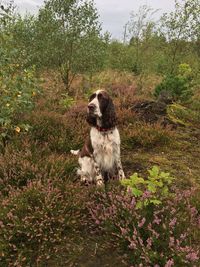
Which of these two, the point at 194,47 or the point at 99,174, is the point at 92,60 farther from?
the point at 99,174

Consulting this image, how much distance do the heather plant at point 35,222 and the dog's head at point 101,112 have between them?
1.42 m

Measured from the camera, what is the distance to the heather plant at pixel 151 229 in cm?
330

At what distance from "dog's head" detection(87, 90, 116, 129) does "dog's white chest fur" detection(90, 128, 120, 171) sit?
13 cm

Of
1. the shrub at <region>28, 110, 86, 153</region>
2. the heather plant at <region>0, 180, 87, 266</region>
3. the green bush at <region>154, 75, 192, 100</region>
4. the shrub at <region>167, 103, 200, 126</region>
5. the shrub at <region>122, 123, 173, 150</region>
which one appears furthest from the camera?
the green bush at <region>154, 75, 192, 100</region>

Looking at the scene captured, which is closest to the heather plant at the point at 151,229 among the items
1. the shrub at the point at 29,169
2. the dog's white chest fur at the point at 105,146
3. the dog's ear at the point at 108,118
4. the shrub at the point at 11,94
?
the shrub at the point at 29,169

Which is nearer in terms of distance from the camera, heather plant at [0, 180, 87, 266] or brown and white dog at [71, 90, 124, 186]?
heather plant at [0, 180, 87, 266]

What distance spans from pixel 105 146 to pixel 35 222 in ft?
6.05

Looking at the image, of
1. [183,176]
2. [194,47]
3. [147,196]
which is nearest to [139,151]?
[183,176]

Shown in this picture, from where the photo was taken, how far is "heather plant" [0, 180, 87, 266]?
3752 mm

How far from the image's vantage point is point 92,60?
11.5 meters

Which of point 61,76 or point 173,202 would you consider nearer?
point 173,202

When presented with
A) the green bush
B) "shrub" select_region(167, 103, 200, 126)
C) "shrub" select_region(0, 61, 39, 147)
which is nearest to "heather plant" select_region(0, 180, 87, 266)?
"shrub" select_region(0, 61, 39, 147)

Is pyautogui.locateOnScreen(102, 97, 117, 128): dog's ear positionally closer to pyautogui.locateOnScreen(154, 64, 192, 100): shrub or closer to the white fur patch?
the white fur patch

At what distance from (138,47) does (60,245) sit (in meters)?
14.1
